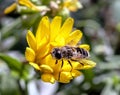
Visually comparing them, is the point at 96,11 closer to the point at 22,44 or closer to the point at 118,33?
the point at 118,33

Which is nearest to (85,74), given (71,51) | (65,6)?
(65,6)

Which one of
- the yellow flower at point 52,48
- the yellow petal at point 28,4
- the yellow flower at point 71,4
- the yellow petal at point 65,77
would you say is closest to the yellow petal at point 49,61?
the yellow flower at point 52,48

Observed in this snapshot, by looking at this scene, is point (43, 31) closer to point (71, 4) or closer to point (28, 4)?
point (28, 4)

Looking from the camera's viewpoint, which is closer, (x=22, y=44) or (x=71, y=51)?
(x=71, y=51)

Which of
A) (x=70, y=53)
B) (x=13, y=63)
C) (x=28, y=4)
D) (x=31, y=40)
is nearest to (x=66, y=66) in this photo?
(x=70, y=53)

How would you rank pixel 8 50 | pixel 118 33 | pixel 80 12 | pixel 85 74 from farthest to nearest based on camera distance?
pixel 80 12
pixel 118 33
pixel 8 50
pixel 85 74

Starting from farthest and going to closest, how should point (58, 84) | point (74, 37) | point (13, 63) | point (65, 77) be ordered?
point (58, 84) < point (13, 63) < point (74, 37) < point (65, 77)
